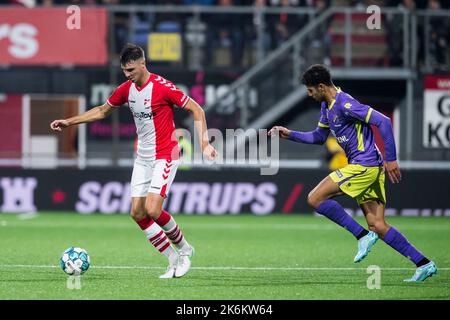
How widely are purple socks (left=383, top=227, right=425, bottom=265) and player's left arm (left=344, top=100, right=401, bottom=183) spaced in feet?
1.76

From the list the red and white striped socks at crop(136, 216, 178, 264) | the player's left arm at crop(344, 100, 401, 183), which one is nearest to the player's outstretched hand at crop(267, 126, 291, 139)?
the player's left arm at crop(344, 100, 401, 183)

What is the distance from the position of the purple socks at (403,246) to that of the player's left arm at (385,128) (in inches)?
21.1

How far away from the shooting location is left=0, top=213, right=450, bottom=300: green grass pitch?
905cm

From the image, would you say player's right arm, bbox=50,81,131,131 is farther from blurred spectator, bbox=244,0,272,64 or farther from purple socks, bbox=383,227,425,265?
blurred spectator, bbox=244,0,272,64

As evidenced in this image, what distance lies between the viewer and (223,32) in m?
20.6

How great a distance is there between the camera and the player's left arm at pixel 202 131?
31.2 feet

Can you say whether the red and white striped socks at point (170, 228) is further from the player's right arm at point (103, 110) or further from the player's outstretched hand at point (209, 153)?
the player's right arm at point (103, 110)

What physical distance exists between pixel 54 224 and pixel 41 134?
7.34 m

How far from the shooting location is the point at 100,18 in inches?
811

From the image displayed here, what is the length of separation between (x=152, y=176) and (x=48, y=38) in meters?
11.2

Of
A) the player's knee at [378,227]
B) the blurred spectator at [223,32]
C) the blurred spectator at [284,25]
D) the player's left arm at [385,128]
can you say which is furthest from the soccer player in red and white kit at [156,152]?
the blurred spectator at [284,25]

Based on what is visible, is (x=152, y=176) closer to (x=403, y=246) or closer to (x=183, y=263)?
(x=183, y=263)

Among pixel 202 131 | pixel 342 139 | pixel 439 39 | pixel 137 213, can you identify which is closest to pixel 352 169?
pixel 342 139
